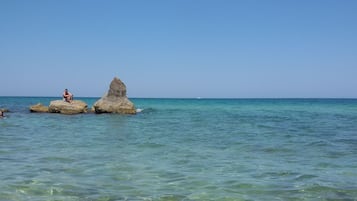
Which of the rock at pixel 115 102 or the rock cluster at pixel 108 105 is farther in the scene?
the rock at pixel 115 102

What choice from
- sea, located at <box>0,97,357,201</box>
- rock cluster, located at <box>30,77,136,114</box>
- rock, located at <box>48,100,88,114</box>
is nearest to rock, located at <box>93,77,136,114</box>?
rock cluster, located at <box>30,77,136,114</box>

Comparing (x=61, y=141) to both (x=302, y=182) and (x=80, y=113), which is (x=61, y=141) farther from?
(x=80, y=113)

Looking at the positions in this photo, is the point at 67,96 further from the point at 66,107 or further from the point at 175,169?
the point at 175,169

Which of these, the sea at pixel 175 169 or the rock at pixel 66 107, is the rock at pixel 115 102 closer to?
the rock at pixel 66 107

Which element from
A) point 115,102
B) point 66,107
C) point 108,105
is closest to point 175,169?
point 66,107

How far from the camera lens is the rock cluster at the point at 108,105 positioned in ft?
132

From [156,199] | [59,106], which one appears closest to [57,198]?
[156,199]

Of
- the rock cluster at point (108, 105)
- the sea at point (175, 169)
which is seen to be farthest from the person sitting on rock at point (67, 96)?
the sea at point (175, 169)

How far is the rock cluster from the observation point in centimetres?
4028

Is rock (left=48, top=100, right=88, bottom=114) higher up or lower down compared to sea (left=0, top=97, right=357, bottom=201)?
higher up

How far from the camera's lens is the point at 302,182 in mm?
10258

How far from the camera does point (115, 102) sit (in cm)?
4191

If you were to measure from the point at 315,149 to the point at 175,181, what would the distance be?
26.8 feet

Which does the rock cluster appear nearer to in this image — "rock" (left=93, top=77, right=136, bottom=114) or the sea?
"rock" (left=93, top=77, right=136, bottom=114)
